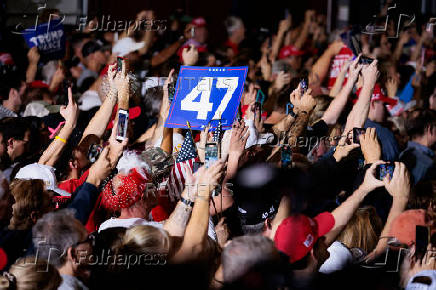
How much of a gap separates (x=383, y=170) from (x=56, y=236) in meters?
1.98

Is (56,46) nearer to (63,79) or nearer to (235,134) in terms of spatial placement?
(63,79)

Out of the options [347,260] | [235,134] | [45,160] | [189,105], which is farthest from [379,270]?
[45,160]

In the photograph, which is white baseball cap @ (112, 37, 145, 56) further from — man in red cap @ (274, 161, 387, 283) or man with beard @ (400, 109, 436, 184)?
man in red cap @ (274, 161, 387, 283)

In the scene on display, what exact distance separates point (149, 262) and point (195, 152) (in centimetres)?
114

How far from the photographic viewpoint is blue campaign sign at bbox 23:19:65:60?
6.88 m

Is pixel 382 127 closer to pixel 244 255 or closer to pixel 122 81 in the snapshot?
pixel 122 81

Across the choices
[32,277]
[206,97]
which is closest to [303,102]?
[206,97]

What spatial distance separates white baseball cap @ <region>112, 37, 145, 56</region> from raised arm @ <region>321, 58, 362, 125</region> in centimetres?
310

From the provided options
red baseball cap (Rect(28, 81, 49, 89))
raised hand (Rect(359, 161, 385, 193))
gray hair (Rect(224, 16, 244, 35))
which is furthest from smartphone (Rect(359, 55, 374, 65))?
gray hair (Rect(224, 16, 244, 35))

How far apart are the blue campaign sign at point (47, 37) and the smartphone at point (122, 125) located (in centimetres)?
348

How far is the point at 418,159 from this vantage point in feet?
19.1

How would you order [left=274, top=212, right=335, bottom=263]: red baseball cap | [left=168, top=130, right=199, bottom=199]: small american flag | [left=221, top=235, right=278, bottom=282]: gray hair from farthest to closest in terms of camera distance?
1. [left=168, top=130, right=199, bottom=199]: small american flag
2. [left=274, top=212, right=335, bottom=263]: red baseball cap
3. [left=221, top=235, right=278, bottom=282]: gray hair

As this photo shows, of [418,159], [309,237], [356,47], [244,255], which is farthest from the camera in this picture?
[418,159]

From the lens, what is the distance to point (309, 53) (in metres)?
10.7
